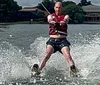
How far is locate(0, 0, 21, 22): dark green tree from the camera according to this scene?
112031mm

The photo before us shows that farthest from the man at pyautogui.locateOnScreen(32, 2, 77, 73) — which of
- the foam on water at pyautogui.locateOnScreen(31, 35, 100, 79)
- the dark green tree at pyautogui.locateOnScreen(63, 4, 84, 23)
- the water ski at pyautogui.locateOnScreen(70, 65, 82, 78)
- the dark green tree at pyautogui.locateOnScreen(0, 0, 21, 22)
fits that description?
the dark green tree at pyautogui.locateOnScreen(63, 4, 84, 23)

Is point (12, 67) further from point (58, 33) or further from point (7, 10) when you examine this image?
point (7, 10)

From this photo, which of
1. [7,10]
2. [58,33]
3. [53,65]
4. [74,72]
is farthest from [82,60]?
[7,10]

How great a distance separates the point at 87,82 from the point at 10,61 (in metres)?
2.92

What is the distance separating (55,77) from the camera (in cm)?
1106

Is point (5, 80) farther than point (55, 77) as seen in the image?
No

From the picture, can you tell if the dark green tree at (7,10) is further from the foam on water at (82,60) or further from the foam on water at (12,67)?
the foam on water at (12,67)

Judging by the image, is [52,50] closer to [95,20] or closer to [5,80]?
[5,80]

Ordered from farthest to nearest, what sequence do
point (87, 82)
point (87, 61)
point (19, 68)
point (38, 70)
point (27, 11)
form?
point (27, 11) → point (87, 61) → point (19, 68) → point (38, 70) → point (87, 82)

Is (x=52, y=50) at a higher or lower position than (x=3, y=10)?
higher

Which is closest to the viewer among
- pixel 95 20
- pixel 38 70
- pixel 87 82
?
pixel 87 82

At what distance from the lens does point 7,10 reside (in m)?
115

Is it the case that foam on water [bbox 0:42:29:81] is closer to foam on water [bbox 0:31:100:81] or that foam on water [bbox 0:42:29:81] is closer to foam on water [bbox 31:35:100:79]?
foam on water [bbox 0:31:100:81]

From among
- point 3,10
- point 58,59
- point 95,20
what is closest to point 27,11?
point 3,10
